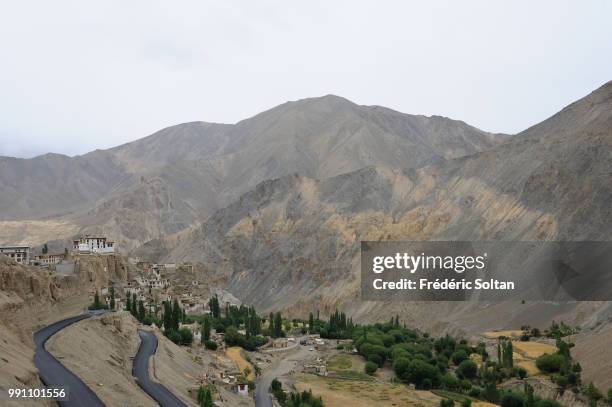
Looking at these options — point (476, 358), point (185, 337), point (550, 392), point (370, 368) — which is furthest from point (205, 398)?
point (476, 358)

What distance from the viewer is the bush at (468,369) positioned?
173 ft

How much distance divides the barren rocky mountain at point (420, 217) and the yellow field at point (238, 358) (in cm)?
2780

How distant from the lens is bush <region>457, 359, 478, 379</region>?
5259 cm

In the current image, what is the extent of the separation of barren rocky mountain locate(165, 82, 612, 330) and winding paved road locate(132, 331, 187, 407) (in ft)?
134

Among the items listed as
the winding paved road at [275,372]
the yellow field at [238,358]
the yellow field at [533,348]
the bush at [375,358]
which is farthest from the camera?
the bush at [375,358]

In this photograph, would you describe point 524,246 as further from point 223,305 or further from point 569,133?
point 223,305

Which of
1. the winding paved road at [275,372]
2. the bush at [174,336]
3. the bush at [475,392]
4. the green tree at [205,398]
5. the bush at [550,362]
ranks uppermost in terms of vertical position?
the bush at [174,336]

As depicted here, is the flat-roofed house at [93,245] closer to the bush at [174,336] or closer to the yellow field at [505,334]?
the bush at [174,336]

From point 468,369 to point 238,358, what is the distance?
19.3 m

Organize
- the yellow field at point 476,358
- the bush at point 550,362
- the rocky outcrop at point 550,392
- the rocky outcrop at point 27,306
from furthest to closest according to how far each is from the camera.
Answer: the yellow field at point 476,358
the bush at point 550,362
the rocky outcrop at point 550,392
the rocky outcrop at point 27,306

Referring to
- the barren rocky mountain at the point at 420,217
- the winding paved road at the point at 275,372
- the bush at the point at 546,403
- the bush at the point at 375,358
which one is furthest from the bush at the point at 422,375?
the barren rocky mountain at the point at 420,217

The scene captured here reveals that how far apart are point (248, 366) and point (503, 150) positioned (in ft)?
217

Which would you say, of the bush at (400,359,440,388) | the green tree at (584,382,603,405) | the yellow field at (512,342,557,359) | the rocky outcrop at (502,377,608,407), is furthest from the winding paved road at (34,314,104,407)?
the yellow field at (512,342,557,359)

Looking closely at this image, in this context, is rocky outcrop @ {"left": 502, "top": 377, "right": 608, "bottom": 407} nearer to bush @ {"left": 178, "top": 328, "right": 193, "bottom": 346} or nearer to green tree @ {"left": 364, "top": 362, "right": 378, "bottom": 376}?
green tree @ {"left": 364, "top": 362, "right": 378, "bottom": 376}
